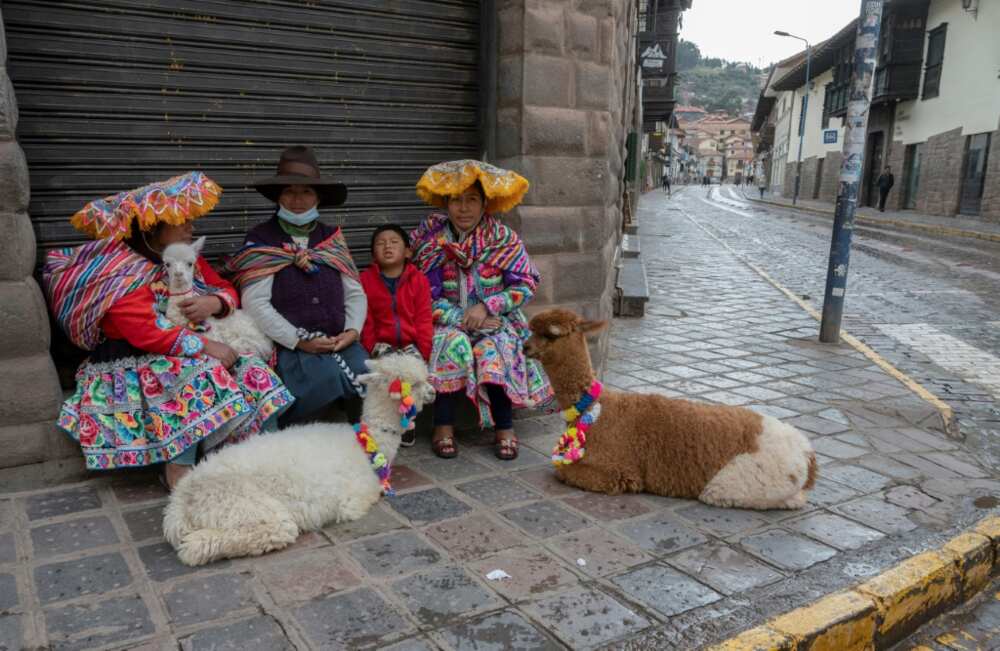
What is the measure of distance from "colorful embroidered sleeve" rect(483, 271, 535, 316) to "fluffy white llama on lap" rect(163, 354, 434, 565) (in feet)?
2.71

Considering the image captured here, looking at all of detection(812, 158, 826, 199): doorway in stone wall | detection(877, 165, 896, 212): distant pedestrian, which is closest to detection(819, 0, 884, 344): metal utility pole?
Answer: detection(877, 165, 896, 212): distant pedestrian

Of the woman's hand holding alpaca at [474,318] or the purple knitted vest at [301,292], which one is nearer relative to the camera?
the purple knitted vest at [301,292]

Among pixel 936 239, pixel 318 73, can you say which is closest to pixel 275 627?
pixel 318 73

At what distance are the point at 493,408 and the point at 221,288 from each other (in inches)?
69.3

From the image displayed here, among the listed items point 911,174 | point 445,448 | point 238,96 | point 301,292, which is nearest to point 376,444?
point 445,448

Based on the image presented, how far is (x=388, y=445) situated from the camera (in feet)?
12.2

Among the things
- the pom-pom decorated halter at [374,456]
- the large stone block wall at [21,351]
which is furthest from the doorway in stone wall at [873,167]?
the large stone block wall at [21,351]

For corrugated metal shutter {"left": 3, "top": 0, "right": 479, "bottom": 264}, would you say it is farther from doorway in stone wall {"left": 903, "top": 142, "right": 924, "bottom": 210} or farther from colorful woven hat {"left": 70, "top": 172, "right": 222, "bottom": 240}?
doorway in stone wall {"left": 903, "top": 142, "right": 924, "bottom": 210}

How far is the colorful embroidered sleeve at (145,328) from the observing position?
3.50m

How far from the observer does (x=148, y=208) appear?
11.6 ft

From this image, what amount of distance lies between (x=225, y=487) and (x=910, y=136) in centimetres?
3278

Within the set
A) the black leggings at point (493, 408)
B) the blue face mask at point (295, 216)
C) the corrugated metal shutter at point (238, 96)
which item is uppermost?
the corrugated metal shutter at point (238, 96)

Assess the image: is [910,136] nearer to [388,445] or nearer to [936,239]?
[936,239]

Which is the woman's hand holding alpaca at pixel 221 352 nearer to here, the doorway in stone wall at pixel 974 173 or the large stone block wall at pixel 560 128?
the large stone block wall at pixel 560 128
